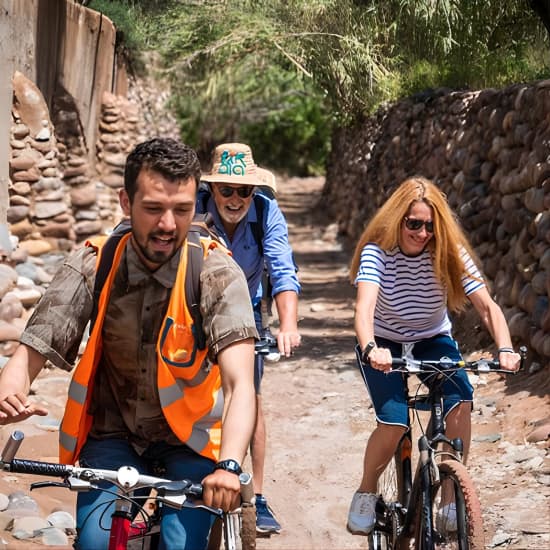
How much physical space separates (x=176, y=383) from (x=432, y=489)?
139 centimetres

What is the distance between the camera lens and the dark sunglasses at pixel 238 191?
5184 mm

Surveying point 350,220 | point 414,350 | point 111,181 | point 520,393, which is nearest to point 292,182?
point 350,220

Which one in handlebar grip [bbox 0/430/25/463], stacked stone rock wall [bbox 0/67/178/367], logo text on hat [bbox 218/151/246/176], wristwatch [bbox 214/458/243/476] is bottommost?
stacked stone rock wall [bbox 0/67/178/367]

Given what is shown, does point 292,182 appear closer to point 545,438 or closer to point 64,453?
point 545,438

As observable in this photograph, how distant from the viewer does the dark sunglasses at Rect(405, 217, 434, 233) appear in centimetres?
450

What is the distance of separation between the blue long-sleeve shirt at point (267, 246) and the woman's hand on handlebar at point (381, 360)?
1.14 m

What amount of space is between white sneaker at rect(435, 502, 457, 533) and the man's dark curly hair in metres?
1.63

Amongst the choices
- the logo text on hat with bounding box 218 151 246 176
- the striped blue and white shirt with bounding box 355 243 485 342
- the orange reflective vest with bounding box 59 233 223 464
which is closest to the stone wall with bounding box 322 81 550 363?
the striped blue and white shirt with bounding box 355 243 485 342

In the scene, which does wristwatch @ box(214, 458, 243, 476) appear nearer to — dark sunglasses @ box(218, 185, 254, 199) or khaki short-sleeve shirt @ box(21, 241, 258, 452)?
khaki short-sleeve shirt @ box(21, 241, 258, 452)

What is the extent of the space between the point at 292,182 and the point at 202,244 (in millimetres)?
31994

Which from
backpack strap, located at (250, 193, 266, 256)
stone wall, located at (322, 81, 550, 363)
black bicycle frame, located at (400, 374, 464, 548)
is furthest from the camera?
stone wall, located at (322, 81, 550, 363)

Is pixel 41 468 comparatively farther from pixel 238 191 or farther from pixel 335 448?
pixel 335 448

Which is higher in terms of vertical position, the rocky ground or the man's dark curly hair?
the man's dark curly hair

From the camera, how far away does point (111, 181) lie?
51.5 feet
